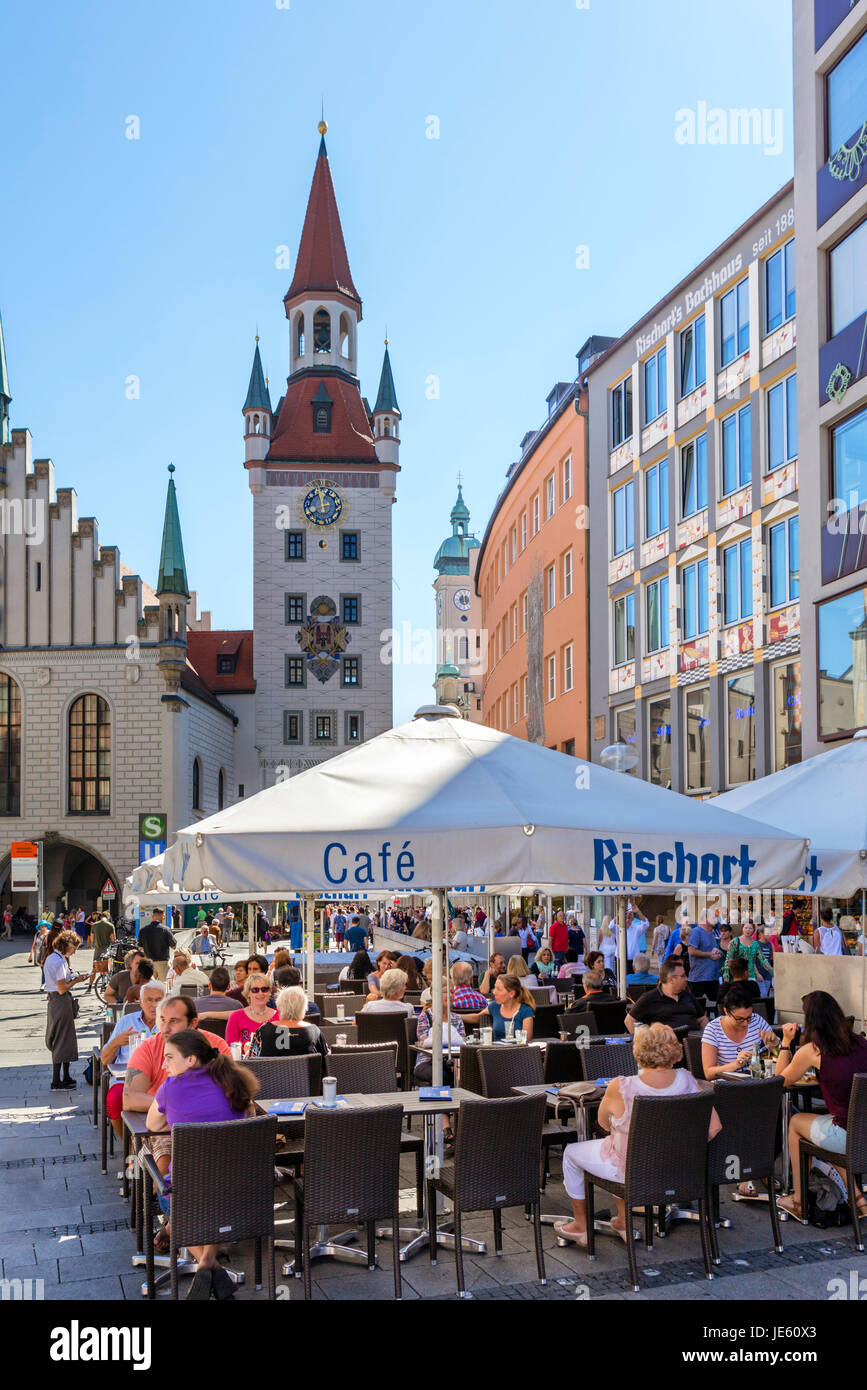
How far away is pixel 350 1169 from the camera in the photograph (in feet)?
21.1

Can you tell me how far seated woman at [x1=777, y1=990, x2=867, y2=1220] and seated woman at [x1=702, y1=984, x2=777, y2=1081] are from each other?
0.82m

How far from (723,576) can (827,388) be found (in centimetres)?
675

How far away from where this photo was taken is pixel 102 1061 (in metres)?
10.5

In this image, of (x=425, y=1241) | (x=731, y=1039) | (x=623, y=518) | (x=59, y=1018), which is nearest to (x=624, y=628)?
(x=623, y=518)

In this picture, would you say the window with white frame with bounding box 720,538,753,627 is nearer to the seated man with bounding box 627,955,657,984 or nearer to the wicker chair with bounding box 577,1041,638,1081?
the seated man with bounding box 627,955,657,984

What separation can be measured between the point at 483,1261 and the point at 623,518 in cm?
2865

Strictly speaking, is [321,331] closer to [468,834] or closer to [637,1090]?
[468,834]

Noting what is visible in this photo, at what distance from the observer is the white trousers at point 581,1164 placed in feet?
23.2

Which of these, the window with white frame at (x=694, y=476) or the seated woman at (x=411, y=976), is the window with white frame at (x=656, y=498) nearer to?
the window with white frame at (x=694, y=476)

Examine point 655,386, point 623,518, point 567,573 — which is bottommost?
point 567,573

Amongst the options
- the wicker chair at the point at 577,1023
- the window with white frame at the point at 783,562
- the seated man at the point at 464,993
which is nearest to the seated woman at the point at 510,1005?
the wicker chair at the point at 577,1023

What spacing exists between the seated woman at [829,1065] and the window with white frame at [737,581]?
19.7 m
